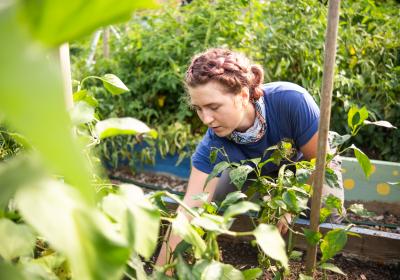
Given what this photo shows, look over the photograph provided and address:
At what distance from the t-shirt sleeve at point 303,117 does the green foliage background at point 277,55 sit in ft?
2.76

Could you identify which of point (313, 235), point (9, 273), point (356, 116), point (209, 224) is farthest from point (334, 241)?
point (9, 273)

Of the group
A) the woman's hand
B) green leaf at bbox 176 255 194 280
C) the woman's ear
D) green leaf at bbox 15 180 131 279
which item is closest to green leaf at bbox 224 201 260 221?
green leaf at bbox 176 255 194 280

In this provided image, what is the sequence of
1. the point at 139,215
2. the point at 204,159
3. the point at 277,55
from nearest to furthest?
the point at 139,215 < the point at 204,159 < the point at 277,55

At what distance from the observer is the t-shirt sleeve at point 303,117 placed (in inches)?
58.1

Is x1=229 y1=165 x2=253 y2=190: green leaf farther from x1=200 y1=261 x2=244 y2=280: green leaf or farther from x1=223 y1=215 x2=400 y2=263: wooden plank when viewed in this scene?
x1=223 y1=215 x2=400 y2=263: wooden plank

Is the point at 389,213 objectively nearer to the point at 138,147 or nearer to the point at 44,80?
the point at 138,147

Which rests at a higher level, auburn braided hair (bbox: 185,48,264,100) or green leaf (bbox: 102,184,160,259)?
auburn braided hair (bbox: 185,48,264,100)

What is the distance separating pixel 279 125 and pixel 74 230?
1329 mm

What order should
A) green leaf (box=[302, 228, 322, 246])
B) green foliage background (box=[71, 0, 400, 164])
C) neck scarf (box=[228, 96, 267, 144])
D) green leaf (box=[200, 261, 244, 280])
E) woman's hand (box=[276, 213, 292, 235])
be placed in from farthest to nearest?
green foliage background (box=[71, 0, 400, 164])
neck scarf (box=[228, 96, 267, 144])
woman's hand (box=[276, 213, 292, 235])
green leaf (box=[302, 228, 322, 246])
green leaf (box=[200, 261, 244, 280])

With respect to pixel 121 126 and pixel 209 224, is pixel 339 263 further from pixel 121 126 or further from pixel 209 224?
pixel 121 126

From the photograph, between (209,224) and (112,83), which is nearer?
(209,224)

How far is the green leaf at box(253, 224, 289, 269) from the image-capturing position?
0.52 meters

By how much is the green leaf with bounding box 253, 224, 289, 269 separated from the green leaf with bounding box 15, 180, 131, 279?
232 millimetres

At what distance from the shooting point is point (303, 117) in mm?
1477
